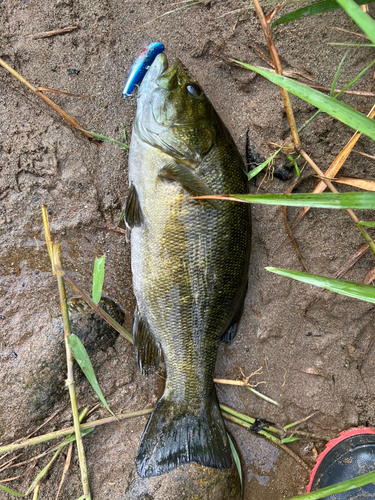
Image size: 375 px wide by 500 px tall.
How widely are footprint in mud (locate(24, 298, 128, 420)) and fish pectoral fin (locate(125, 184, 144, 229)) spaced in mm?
692

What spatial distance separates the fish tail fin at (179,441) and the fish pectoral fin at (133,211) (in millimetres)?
1191

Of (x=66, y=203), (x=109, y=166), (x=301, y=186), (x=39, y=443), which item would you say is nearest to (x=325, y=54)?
(x=301, y=186)

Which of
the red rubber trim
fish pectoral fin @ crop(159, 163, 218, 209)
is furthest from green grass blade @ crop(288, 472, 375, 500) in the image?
fish pectoral fin @ crop(159, 163, 218, 209)

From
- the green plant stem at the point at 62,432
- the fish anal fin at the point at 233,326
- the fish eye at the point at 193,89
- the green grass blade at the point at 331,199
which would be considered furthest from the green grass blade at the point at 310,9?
the green plant stem at the point at 62,432

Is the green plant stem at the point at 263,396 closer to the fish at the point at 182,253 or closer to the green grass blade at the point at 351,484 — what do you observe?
the fish at the point at 182,253

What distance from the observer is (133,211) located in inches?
93.4

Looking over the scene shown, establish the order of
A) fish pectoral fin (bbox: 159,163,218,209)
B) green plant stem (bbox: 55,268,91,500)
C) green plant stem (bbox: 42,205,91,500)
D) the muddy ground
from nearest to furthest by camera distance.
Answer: green plant stem (bbox: 42,205,91,500) < green plant stem (bbox: 55,268,91,500) < fish pectoral fin (bbox: 159,163,218,209) < the muddy ground

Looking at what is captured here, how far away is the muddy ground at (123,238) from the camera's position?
8.66 feet

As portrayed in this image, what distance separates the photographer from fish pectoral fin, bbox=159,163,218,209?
2.27 m

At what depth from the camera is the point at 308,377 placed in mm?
2846

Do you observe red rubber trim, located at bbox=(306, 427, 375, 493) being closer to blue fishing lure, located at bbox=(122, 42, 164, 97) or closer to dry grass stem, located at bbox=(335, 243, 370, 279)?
dry grass stem, located at bbox=(335, 243, 370, 279)

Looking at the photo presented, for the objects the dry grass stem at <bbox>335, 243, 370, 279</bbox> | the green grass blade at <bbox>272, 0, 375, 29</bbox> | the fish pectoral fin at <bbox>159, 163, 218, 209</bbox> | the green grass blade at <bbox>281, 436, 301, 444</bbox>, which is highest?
the green grass blade at <bbox>272, 0, 375, 29</bbox>

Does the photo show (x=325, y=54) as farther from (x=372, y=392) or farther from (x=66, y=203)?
(x=372, y=392)

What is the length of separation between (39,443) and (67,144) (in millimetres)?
2047
